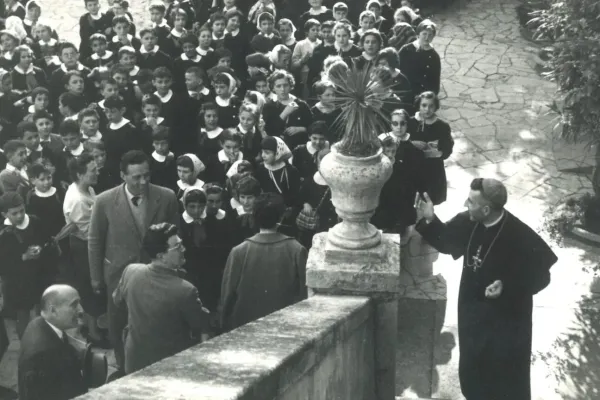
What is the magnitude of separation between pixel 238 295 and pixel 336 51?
236 inches

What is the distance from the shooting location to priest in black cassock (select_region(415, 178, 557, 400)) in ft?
20.1

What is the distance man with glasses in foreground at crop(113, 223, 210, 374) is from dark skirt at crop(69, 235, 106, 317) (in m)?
1.93

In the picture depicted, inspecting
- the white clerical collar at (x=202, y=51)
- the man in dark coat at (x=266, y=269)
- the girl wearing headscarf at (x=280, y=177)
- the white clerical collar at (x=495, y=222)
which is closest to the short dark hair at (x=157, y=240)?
the man in dark coat at (x=266, y=269)

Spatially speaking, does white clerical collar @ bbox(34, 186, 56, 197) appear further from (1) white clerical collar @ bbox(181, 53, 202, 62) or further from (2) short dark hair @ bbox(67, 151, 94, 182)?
(1) white clerical collar @ bbox(181, 53, 202, 62)

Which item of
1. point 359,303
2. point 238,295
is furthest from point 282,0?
point 359,303

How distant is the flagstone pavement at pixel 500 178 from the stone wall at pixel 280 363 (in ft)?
6.78

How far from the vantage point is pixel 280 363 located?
350 cm

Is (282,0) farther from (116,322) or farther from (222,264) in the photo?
(116,322)

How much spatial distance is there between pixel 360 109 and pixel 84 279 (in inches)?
143

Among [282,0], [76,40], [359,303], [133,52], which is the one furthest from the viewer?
[76,40]

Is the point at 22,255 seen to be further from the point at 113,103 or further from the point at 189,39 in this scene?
the point at 189,39

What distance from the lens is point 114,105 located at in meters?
9.07

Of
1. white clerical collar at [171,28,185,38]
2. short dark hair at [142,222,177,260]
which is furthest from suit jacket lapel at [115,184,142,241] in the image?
white clerical collar at [171,28,185,38]

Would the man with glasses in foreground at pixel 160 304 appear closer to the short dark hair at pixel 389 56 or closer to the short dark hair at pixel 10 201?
the short dark hair at pixel 10 201
